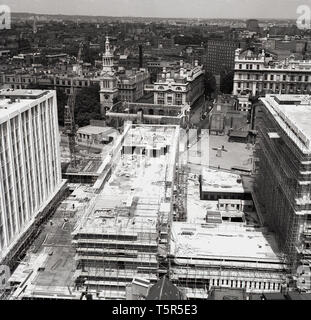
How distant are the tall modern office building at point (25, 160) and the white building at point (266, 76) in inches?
235

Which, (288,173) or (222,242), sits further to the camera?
(222,242)

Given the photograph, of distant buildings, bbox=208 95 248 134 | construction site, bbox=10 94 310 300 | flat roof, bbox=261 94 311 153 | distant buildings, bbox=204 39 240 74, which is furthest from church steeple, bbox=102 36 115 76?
flat roof, bbox=261 94 311 153

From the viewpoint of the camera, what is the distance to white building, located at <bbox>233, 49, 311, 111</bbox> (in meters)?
10.1

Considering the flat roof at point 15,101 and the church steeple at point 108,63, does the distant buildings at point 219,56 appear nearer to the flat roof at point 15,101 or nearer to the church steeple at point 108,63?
the church steeple at point 108,63

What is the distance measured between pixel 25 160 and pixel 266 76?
7.42 metres

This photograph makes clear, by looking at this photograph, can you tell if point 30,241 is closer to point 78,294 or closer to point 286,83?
point 78,294

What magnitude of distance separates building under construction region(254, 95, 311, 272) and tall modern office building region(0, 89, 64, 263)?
2648 mm

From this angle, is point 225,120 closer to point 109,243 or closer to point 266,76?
point 266,76

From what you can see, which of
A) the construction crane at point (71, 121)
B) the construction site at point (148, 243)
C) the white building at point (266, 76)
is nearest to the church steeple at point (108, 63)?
the construction crane at point (71, 121)

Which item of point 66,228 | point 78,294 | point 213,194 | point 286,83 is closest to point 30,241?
point 66,228

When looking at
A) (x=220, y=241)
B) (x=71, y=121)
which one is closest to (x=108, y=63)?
(x=71, y=121)

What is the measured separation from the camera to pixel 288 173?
3926mm
